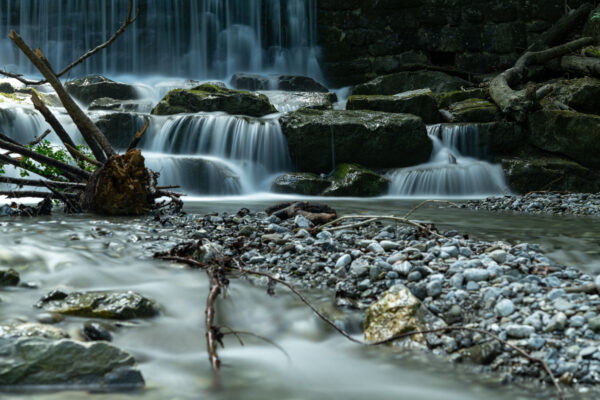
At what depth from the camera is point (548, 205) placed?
7.40 meters

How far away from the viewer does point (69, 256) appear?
140 inches

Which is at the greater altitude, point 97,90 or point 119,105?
point 97,90

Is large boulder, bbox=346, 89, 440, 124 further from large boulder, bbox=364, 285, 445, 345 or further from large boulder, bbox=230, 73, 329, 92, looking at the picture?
large boulder, bbox=364, 285, 445, 345

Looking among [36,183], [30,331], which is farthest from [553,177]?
[30,331]

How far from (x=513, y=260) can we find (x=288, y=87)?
14255 mm

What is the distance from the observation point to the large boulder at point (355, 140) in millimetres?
10578

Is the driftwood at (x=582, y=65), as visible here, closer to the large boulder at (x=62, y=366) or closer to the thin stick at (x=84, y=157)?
the thin stick at (x=84, y=157)

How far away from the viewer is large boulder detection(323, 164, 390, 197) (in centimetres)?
980

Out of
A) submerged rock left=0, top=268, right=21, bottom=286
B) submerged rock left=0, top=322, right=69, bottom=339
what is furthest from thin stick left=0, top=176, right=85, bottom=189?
submerged rock left=0, top=322, right=69, bottom=339

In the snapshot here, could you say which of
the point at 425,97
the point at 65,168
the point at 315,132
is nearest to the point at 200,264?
the point at 65,168

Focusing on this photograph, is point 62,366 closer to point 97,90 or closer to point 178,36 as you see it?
point 97,90

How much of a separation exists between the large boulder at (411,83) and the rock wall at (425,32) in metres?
1.86

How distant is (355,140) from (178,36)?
11.4m

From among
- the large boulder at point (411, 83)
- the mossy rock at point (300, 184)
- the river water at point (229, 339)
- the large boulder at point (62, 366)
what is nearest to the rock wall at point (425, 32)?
the large boulder at point (411, 83)
